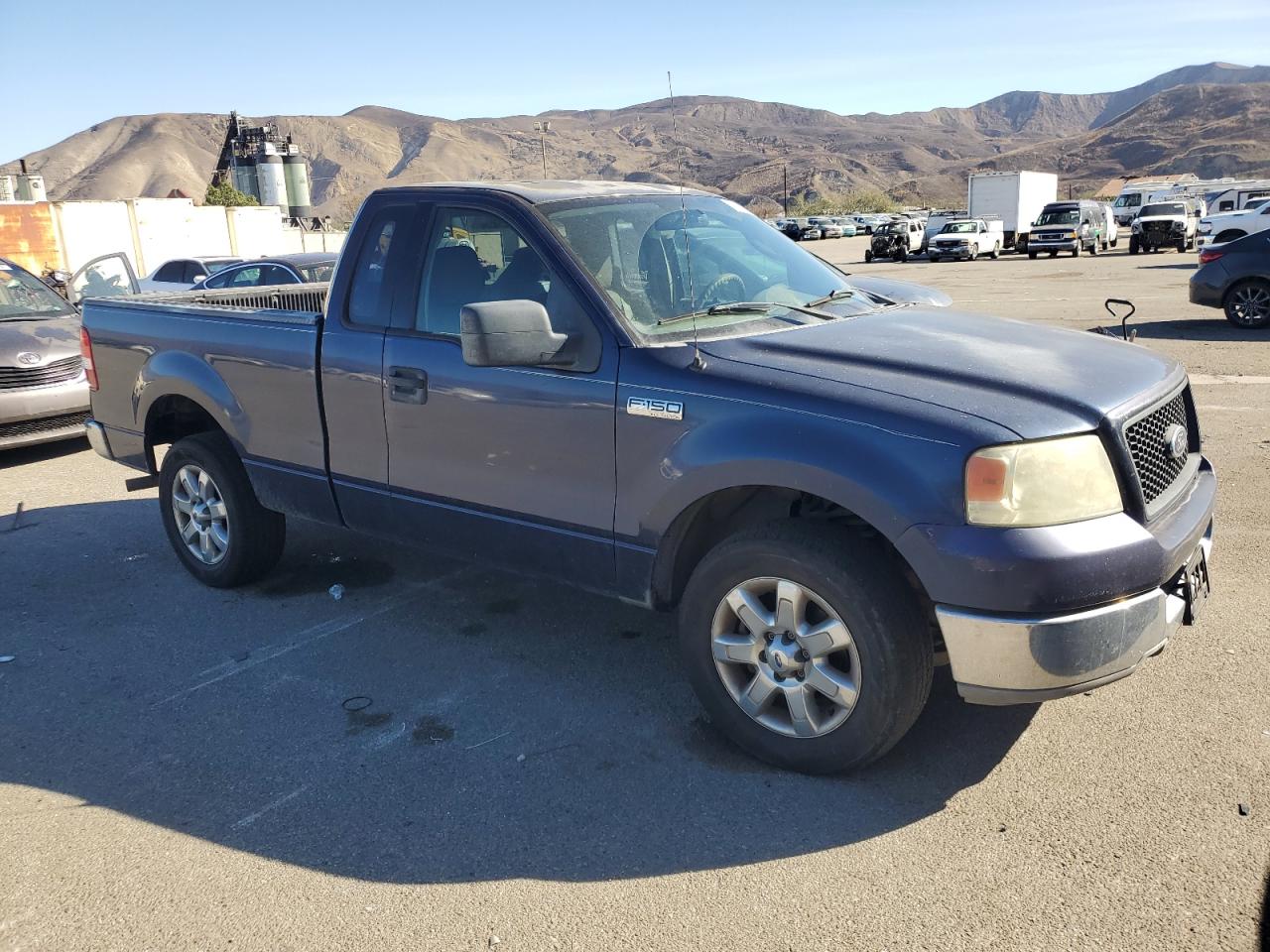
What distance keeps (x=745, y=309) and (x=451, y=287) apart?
1.25m

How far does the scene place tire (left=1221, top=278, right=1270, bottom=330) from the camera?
13.9 m

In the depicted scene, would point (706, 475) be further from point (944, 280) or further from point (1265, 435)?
point (944, 280)

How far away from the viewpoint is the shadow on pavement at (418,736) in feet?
10.7

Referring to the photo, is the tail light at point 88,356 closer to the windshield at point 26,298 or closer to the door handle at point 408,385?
the door handle at point 408,385

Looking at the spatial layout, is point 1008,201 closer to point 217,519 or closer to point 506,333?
point 217,519

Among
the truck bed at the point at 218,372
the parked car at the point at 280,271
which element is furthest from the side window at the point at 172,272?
the truck bed at the point at 218,372

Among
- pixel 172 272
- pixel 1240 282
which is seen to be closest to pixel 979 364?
pixel 1240 282

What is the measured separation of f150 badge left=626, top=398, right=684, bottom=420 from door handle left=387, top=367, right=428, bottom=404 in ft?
3.49

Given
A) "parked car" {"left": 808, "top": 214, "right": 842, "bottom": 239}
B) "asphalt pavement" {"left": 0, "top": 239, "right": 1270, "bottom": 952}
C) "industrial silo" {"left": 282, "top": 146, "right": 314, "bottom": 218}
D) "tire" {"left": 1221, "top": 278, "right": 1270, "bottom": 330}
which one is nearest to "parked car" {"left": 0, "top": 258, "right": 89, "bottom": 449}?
"asphalt pavement" {"left": 0, "top": 239, "right": 1270, "bottom": 952}

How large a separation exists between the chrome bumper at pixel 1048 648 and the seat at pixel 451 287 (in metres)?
2.30

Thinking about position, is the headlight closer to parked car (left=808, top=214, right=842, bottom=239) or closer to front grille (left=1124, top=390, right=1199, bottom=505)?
front grille (left=1124, top=390, right=1199, bottom=505)

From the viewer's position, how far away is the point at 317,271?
41.4ft

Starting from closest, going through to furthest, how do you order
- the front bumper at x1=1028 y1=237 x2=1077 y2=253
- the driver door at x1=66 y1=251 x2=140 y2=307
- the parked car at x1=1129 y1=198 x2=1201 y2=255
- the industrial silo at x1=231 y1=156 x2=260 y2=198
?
1. the driver door at x1=66 y1=251 x2=140 y2=307
2. the parked car at x1=1129 y1=198 x2=1201 y2=255
3. the front bumper at x1=1028 y1=237 x2=1077 y2=253
4. the industrial silo at x1=231 y1=156 x2=260 y2=198

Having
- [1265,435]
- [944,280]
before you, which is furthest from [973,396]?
[944,280]
